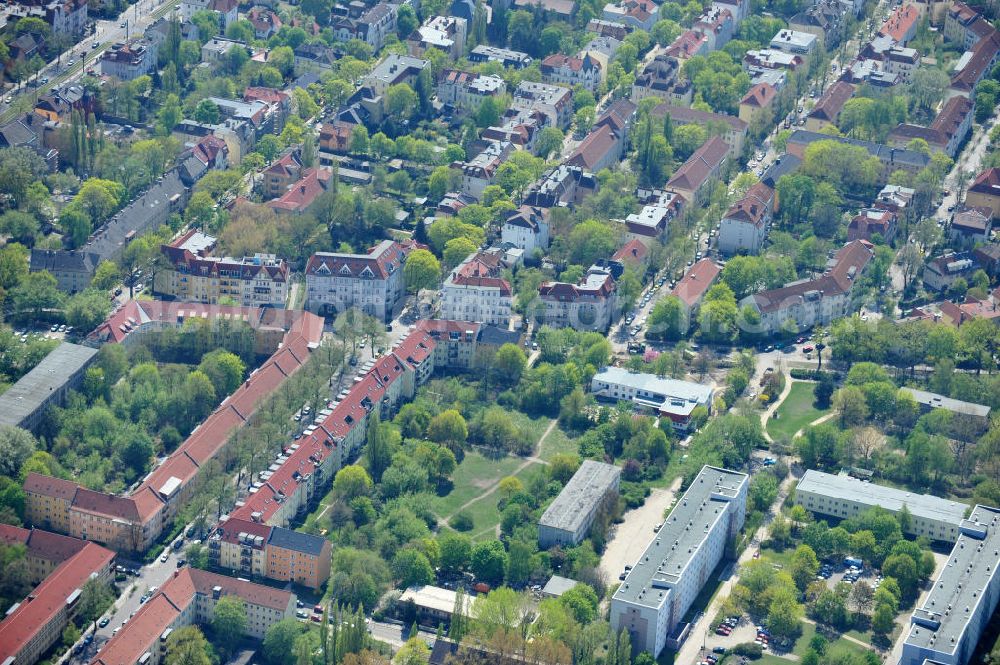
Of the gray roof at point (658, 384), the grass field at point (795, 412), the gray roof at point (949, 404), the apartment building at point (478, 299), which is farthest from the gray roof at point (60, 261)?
the gray roof at point (949, 404)

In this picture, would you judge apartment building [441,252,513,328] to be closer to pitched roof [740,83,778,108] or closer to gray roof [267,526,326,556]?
gray roof [267,526,326,556]

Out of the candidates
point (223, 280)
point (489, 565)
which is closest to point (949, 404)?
point (489, 565)

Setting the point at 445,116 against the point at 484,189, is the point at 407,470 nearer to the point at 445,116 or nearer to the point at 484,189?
the point at 484,189

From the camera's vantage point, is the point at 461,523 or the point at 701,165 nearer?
the point at 461,523

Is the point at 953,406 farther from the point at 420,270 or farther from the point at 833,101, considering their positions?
the point at 833,101

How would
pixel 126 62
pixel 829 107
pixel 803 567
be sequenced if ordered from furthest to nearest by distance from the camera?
pixel 126 62, pixel 829 107, pixel 803 567

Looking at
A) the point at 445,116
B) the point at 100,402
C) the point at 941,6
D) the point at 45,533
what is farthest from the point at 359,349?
the point at 941,6

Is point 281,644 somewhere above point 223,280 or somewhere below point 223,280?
above

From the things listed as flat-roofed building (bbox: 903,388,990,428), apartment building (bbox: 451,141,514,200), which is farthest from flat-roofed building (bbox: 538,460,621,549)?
apartment building (bbox: 451,141,514,200)
